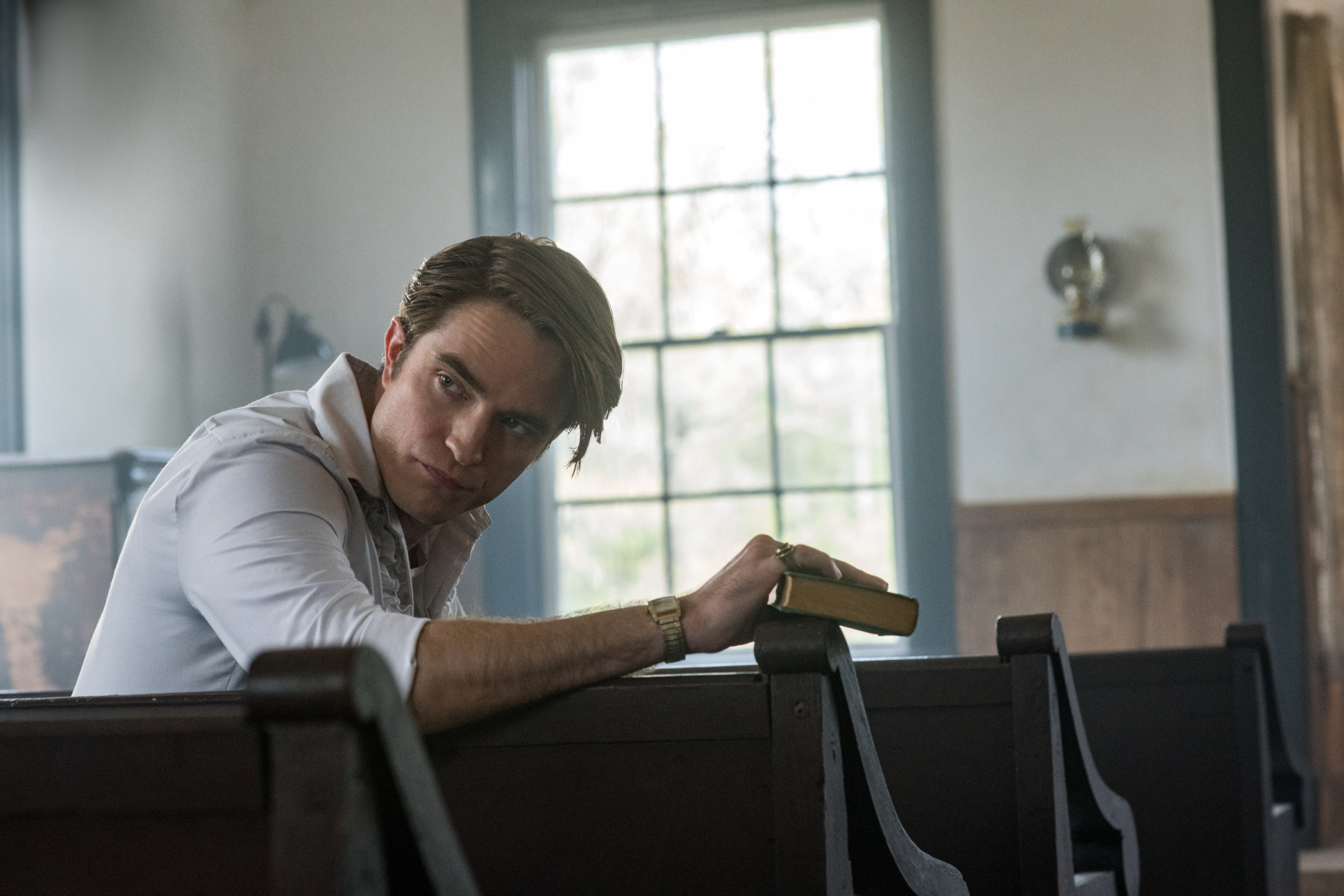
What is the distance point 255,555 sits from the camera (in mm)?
1235

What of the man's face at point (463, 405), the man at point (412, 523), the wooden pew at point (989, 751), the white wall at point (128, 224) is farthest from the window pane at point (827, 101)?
the wooden pew at point (989, 751)

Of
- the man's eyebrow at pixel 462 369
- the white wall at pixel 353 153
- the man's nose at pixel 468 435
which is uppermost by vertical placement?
Result: the white wall at pixel 353 153

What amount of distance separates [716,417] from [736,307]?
41cm

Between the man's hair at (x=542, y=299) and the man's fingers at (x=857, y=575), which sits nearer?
the man's fingers at (x=857, y=575)

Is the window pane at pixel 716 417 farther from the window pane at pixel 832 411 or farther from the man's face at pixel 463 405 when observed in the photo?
the man's face at pixel 463 405

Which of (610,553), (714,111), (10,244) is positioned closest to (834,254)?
(714,111)

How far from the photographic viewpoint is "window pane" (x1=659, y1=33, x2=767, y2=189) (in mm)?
4637

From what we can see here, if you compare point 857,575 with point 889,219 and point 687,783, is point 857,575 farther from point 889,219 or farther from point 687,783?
point 889,219

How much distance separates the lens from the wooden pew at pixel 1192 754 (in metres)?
2.00

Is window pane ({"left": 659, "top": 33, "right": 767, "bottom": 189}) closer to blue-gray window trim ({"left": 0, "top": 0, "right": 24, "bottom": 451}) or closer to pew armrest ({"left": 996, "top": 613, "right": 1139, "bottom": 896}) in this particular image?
blue-gray window trim ({"left": 0, "top": 0, "right": 24, "bottom": 451})

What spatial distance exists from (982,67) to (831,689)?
3.81m

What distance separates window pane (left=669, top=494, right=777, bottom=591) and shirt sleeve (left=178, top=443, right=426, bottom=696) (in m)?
3.22

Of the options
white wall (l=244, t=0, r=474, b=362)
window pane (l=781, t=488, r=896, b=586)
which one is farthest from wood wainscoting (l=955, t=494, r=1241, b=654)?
white wall (l=244, t=0, r=474, b=362)

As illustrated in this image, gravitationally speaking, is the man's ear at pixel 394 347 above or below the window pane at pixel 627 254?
below
